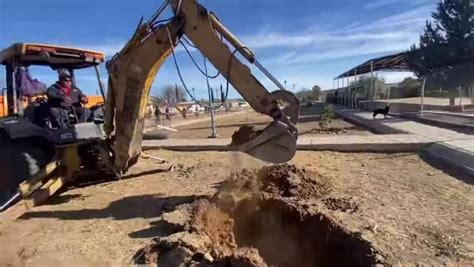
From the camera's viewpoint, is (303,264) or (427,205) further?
(427,205)

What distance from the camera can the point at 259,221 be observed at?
237 inches

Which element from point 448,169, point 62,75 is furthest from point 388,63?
point 62,75

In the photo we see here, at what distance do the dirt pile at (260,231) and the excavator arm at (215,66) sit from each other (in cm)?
73

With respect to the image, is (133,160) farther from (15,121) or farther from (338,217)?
(338,217)

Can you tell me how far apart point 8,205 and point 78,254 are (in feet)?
7.27

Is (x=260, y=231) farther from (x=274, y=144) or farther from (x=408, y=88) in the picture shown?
(x=408, y=88)

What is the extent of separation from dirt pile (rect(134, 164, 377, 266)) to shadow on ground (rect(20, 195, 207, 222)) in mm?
562

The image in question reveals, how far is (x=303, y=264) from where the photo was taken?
521 cm

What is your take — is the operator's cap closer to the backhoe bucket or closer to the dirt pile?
the dirt pile

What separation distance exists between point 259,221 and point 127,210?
194cm

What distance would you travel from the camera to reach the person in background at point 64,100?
23.9 feet

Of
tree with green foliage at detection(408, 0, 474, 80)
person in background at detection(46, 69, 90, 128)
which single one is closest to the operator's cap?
person in background at detection(46, 69, 90, 128)

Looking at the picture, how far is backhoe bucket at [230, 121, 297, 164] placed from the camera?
5.88 metres

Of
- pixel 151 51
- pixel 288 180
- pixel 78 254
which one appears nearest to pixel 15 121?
pixel 151 51
